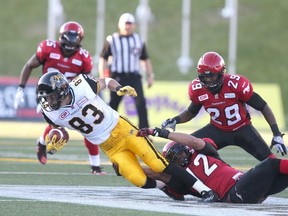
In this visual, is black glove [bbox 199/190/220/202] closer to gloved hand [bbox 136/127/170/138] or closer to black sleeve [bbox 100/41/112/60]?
gloved hand [bbox 136/127/170/138]

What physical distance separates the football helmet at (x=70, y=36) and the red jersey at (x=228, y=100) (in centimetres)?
193

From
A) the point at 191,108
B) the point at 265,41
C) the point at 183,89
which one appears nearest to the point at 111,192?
the point at 191,108

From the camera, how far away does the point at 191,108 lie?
374 inches

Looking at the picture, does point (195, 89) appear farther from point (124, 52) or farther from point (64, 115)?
point (124, 52)

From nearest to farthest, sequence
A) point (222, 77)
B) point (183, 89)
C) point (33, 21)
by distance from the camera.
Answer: point (222, 77) < point (183, 89) < point (33, 21)

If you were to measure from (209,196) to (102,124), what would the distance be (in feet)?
3.78

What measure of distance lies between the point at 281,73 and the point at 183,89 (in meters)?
10.4

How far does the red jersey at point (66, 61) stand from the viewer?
11.1 m

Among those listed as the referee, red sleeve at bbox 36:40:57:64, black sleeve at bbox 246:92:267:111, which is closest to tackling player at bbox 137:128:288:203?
black sleeve at bbox 246:92:267:111

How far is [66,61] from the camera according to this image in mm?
11109

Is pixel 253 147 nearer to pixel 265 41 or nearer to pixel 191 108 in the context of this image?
pixel 191 108

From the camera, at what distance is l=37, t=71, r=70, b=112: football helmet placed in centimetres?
812

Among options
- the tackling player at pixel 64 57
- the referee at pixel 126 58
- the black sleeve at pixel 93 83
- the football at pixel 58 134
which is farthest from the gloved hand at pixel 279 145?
the referee at pixel 126 58

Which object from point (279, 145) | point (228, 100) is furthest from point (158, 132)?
point (228, 100)
